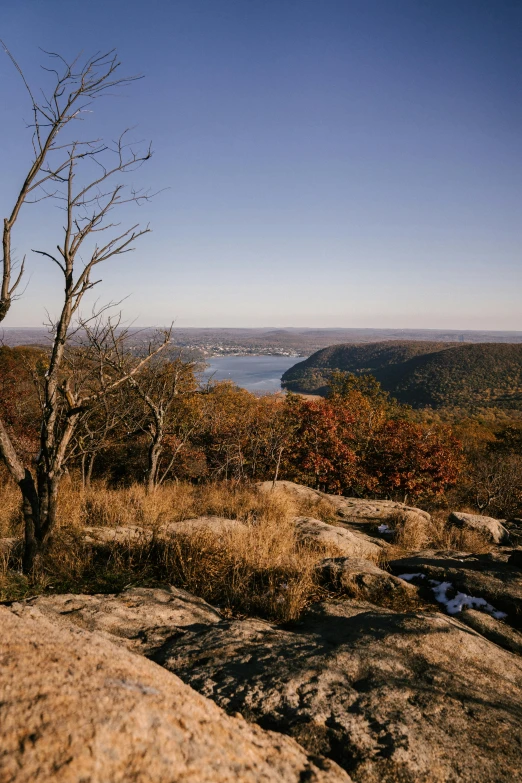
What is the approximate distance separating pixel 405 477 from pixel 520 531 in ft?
24.5

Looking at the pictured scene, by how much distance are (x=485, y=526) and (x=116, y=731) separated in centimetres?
1143

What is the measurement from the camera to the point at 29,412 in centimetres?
1745

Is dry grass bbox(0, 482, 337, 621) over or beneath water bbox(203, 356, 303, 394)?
over

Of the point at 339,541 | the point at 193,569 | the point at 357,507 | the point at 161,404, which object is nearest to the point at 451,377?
the point at 357,507

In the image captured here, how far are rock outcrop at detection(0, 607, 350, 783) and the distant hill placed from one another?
85714 mm

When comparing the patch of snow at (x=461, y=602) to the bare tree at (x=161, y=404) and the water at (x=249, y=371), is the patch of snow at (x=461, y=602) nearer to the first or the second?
the bare tree at (x=161, y=404)

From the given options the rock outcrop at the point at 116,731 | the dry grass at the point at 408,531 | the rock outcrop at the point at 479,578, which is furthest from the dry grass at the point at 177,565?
the dry grass at the point at 408,531

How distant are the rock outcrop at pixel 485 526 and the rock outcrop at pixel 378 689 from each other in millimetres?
8035

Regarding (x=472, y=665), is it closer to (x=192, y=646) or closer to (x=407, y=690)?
(x=407, y=690)

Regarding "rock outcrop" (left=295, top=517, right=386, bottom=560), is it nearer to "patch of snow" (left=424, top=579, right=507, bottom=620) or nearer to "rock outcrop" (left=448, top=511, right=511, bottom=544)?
"patch of snow" (left=424, top=579, right=507, bottom=620)

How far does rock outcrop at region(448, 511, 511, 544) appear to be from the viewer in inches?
402

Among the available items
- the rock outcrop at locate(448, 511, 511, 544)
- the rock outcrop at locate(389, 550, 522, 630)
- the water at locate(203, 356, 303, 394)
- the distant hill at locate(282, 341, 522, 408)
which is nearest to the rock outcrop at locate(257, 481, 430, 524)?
the rock outcrop at locate(448, 511, 511, 544)

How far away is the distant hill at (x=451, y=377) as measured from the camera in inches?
3280

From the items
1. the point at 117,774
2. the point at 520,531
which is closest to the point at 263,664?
the point at 117,774
